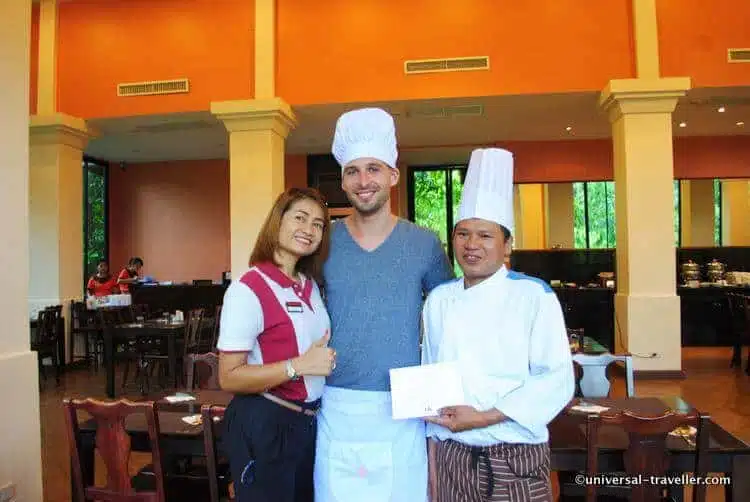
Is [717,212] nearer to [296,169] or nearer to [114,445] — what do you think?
[296,169]

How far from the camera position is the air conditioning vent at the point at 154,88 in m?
Answer: 7.61

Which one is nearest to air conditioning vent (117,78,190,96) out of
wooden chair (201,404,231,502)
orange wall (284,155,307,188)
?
orange wall (284,155,307,188)

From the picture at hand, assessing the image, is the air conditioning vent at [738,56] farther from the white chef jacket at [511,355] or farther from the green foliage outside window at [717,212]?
the white chef jacket at [511,355]

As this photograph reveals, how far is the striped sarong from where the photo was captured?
1529 millimetres

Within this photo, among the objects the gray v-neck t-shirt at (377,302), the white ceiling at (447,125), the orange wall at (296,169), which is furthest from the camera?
the orange wall at (296,169)

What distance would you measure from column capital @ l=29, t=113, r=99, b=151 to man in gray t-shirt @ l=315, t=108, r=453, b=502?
7.32 m

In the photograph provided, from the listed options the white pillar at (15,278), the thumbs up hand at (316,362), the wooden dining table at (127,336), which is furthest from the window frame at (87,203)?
the thumbs up hand at (316,362)

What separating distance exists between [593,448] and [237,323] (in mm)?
1317

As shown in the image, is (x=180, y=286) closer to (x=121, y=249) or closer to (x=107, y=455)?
(x=121, y=249)

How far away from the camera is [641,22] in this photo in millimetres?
6691

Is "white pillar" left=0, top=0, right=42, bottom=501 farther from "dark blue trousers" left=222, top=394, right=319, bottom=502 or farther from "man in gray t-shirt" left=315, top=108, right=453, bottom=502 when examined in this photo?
"man in gray t-shirt" left=315, top=108, right=453, bottom=502

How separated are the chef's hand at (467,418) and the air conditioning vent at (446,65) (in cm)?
619

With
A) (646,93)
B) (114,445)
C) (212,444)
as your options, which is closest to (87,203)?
(646,93)

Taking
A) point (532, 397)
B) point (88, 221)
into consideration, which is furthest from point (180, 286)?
point (532, 397)
